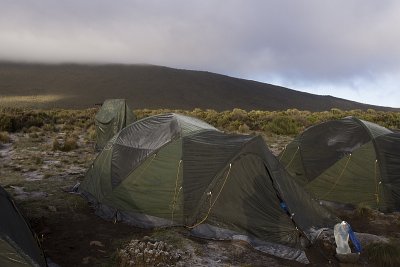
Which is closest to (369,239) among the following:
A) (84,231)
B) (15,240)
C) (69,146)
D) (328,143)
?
(328,143)

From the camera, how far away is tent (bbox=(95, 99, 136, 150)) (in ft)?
59.7

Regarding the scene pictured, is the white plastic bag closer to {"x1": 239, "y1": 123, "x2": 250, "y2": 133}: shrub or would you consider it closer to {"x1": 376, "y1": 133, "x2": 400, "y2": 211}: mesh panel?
{"x1": 376, "y1": 133, "x2": 400, "y2": 211}: mesh panel

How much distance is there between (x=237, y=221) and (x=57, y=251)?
10.4 ft

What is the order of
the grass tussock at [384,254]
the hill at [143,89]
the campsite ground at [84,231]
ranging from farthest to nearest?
the hill at [143,89] < the grass tussock at [384,254] < the campsite ground at [84,231]

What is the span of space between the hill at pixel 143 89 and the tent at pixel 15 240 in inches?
2627

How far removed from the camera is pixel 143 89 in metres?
87.5

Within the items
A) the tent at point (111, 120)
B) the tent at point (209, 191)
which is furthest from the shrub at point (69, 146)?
the tent at point (209, 191)

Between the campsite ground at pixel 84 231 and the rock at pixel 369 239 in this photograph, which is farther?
the rock at pixel 369 239

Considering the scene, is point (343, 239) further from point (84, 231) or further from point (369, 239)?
point (84, 231)

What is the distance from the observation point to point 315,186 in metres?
10.9

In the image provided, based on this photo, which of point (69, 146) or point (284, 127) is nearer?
point (69, 146)

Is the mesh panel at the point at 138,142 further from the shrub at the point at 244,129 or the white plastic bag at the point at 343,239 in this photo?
the shrub at the point at 244,129

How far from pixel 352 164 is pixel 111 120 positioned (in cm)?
1067

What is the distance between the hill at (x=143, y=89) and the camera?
79000mm
